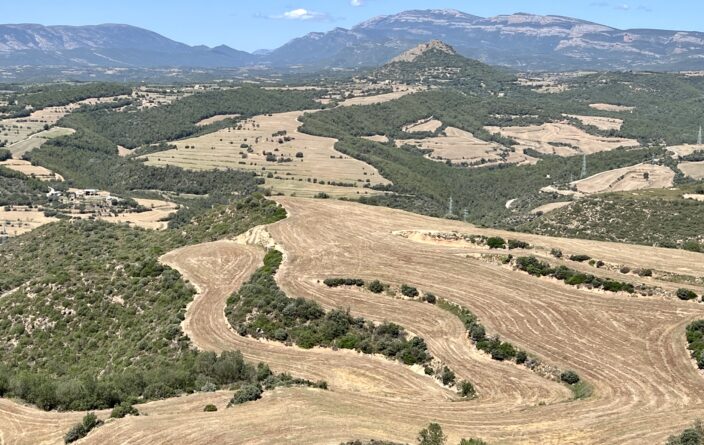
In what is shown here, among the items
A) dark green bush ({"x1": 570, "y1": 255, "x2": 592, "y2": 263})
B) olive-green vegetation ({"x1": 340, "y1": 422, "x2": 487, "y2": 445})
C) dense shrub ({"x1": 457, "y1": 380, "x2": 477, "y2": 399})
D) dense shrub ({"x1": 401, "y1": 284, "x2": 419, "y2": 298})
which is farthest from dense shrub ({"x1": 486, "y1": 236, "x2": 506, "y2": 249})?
olive-green vegetation ({"x1": 340, "y1": 422, "x2": 487, "y2": 445})

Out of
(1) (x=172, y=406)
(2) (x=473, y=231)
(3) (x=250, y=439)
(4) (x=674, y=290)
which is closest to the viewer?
(3) (x=250, y=439)

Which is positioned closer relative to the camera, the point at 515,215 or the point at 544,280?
the point at 544,280

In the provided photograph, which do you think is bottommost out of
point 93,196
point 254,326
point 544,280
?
point 93,196

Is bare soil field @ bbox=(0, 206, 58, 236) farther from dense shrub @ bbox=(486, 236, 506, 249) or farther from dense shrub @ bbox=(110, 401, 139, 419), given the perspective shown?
dense shrub @ bbox=(110, 401, 139, 419)

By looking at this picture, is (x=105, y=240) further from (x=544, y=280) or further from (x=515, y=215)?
(x=515, y=215)

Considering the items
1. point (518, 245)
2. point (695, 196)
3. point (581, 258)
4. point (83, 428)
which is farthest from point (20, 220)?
point (695, 196)

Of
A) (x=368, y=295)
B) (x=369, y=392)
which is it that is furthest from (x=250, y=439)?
(x=368, y=295)

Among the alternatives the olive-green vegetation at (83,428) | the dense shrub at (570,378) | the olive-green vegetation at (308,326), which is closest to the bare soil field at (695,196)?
the olive-green vegetation at (308,326)
